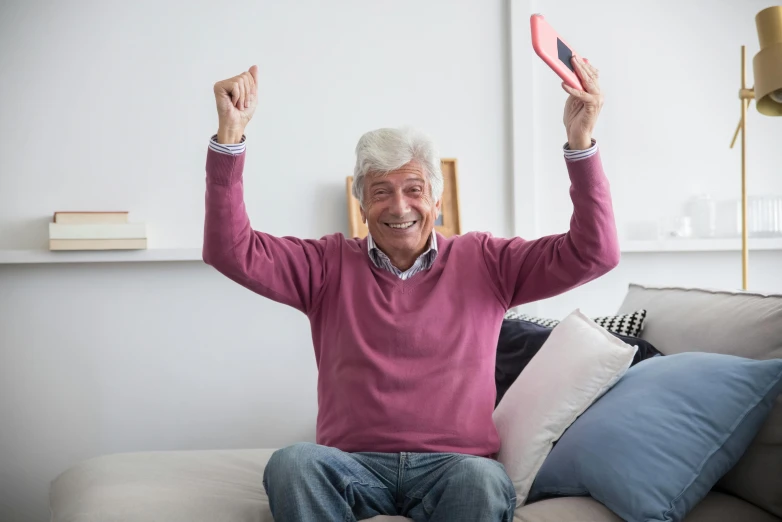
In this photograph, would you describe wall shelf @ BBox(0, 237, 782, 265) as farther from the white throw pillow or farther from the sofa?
the white throw pillow

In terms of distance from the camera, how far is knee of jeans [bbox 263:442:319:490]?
157 centimetres

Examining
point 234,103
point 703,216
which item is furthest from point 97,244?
point 703,216

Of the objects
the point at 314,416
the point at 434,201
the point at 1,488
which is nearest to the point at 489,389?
the point at 434,201

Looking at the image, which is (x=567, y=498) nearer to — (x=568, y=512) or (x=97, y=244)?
(x=568, y=512)

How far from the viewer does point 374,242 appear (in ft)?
6.61

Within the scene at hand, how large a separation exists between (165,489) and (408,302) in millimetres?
749

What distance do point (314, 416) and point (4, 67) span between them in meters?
1.93

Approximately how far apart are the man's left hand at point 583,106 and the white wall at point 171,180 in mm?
1615

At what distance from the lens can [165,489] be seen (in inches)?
73.5

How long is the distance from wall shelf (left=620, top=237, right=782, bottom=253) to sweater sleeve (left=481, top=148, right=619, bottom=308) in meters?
1.48

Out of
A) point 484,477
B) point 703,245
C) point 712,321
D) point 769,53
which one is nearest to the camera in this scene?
point 484,477

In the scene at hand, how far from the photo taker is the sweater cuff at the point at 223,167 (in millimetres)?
1721

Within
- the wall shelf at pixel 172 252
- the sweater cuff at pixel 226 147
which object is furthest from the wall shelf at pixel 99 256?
the sweater cuff at pixel 226 147

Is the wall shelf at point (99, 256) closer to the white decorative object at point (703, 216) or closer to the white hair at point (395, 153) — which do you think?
the white hair at point (395, 153)
